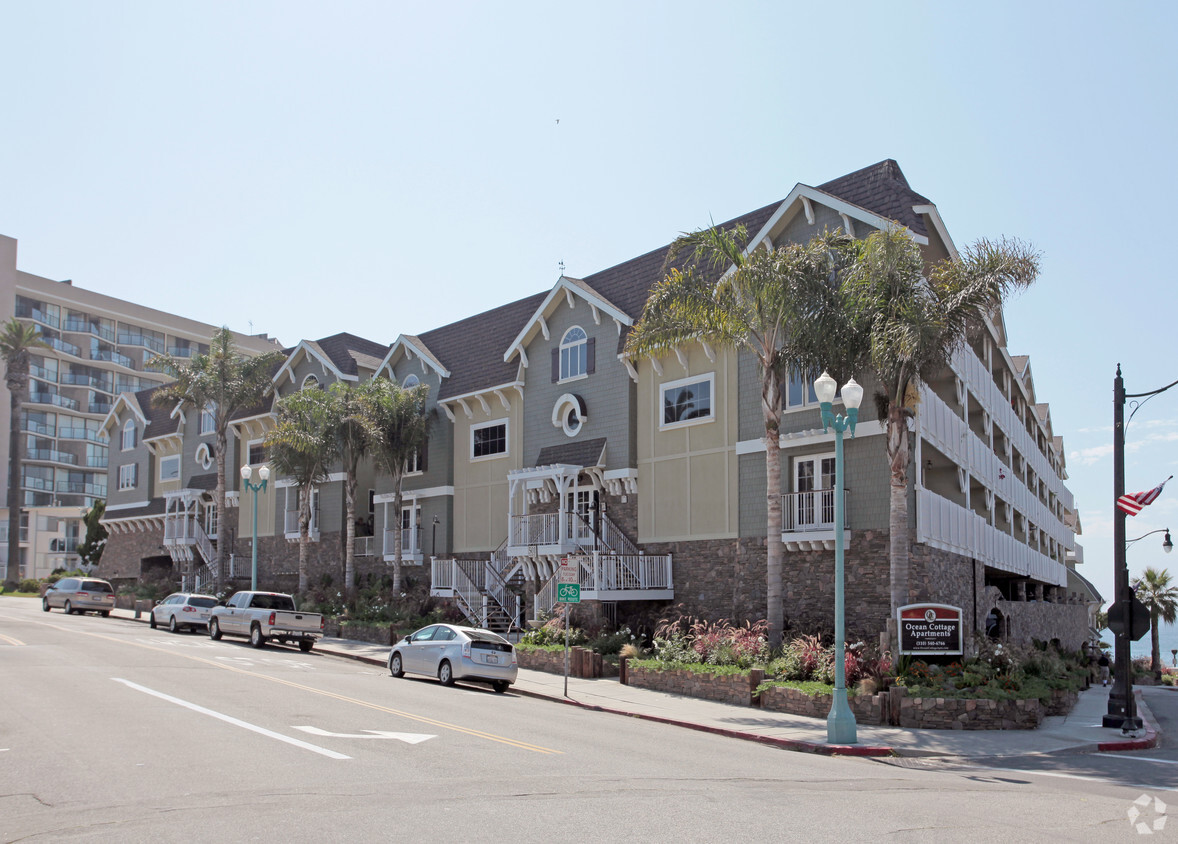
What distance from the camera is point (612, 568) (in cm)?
2792

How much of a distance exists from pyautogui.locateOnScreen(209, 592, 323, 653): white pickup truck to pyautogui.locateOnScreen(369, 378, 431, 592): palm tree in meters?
5.00

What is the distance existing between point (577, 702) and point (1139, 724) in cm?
1083

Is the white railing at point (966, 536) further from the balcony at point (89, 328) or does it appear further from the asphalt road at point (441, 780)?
the balcony at point (89, 328)

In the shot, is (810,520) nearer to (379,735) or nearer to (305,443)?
(379,735)

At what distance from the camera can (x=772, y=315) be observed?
22.0 metres

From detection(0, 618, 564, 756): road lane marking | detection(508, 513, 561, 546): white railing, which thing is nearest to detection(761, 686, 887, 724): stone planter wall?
detection(0, 618, 564, 756): road lane marking

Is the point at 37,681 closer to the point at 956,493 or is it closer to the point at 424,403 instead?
the point at 424,403

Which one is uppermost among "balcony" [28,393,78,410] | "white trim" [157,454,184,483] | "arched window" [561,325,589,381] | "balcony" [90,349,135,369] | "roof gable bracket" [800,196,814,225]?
"balcony" [90,349,135,369]

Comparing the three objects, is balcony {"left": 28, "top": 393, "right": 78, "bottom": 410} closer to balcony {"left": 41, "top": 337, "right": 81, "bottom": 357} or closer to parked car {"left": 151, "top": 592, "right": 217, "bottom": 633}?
balcony {"left": 41, "top": 337, "right": 81, "bottom": 357}

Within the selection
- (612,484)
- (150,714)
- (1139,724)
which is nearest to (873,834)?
(150,714)

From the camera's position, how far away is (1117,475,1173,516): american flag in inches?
820

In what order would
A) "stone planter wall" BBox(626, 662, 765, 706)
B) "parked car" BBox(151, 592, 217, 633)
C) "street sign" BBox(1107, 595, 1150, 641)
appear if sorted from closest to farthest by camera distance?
"street sign" BBox(1107, 595, 1150, 641) < "stone planter wall" BBox(626, 662, 765, 706) < "parked car" BBox(151, 592, 217, 633)

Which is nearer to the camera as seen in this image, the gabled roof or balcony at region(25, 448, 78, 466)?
the gabled roof

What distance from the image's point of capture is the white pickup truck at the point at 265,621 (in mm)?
30266
